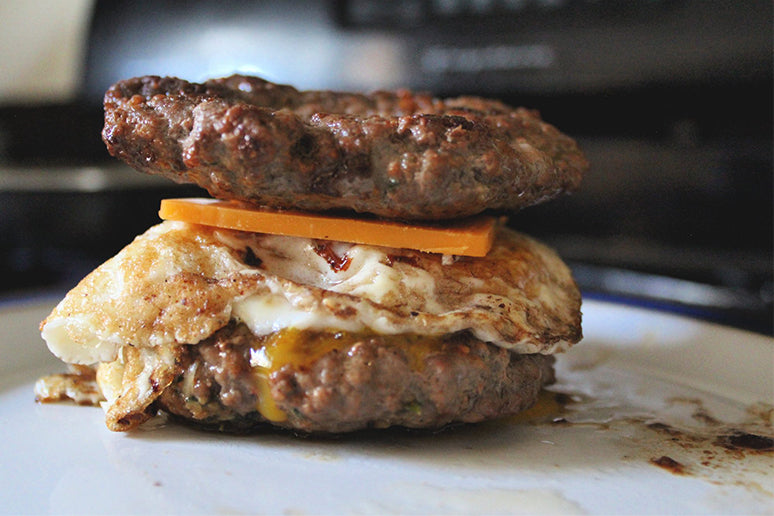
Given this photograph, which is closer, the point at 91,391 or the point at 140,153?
the point at 140,153

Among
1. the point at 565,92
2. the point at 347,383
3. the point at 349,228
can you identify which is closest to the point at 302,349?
the point at 347,383

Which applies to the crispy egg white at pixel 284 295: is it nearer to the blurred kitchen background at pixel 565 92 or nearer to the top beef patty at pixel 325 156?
the top beef patty at pixel 325 156

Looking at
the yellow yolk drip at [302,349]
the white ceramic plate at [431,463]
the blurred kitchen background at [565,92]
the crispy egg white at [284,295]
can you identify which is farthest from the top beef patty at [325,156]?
the blurred kitchen background at [565,92]

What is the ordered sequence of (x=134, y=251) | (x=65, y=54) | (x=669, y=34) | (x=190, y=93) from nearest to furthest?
(x=134, y=251), (x=190, y=93), (x=669, y=34), (x=65, y=54)

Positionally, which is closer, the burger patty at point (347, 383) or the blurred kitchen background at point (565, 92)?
the burger patty at point (347, 383)

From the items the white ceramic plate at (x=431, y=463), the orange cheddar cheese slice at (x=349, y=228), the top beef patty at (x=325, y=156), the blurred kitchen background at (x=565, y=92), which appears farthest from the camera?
the blurred kitchen background at (x=565, y=92)

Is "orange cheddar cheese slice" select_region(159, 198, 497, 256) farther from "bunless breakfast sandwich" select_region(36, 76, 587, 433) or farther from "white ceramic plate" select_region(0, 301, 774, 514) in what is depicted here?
"white ceramic plate" select_region(0, 301, 774, 514)

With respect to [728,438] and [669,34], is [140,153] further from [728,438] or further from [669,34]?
[669,34]

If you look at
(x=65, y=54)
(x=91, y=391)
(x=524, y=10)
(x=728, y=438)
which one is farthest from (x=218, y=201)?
(x=65, y=54)

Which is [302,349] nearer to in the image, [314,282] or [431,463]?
[314,282]
